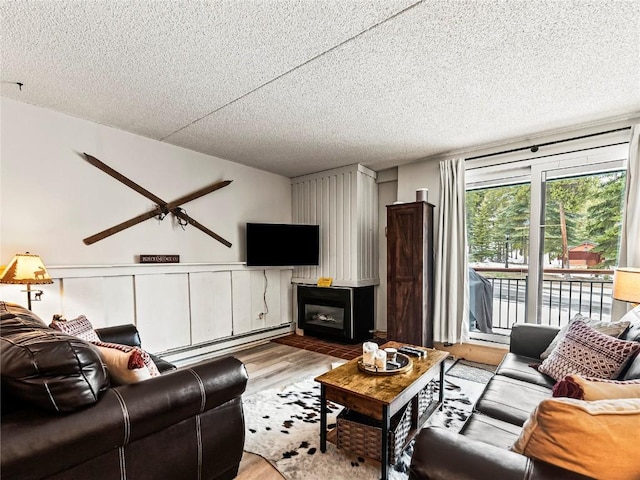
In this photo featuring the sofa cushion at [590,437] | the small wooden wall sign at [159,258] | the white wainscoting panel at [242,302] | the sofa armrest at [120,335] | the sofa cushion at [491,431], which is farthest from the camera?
the white wainscoting panel at [242,302]

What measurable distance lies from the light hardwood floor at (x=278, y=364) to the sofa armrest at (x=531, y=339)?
1.74 m

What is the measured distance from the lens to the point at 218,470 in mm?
1497

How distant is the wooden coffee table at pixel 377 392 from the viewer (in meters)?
1.59

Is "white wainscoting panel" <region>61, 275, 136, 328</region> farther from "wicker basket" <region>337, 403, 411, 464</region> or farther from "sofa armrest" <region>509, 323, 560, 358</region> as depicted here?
"sofa armrest" <region>509, 323, 560, 358</region>

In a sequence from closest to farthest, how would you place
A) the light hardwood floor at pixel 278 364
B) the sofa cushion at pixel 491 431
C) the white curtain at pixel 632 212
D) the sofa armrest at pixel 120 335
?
the sofa cushion at pixel 491 431
the sofa armrest at pixel 120 335
the white curtain at pixel 632 212
the light hardwood floor at pixel 278 364

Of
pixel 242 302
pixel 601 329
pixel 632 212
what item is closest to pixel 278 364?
pixel 242 302

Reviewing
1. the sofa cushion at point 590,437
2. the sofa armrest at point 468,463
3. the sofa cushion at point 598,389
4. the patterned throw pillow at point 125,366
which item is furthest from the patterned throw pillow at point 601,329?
the patterned throw pillow at point 125,366

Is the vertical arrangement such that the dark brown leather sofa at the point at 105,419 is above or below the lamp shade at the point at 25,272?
below

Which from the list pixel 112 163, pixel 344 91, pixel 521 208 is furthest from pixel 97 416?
pixel 521 208

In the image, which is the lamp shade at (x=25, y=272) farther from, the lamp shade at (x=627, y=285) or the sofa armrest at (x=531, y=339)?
the lamp shade at (x=627, y=285)

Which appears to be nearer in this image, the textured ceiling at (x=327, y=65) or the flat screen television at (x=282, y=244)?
the textured ceiling at (x=327, y=65)

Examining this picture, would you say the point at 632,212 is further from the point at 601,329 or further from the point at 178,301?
the point at 178,301

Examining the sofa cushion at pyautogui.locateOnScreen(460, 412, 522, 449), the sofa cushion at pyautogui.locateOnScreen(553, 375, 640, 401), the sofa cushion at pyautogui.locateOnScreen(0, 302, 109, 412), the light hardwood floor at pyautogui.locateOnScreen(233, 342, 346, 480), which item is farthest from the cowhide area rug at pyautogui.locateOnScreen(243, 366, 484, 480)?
the sofa cushion at pyautogui.locateOnScreen(0, 302, 109, 412)

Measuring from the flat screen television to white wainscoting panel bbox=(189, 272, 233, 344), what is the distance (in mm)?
471
